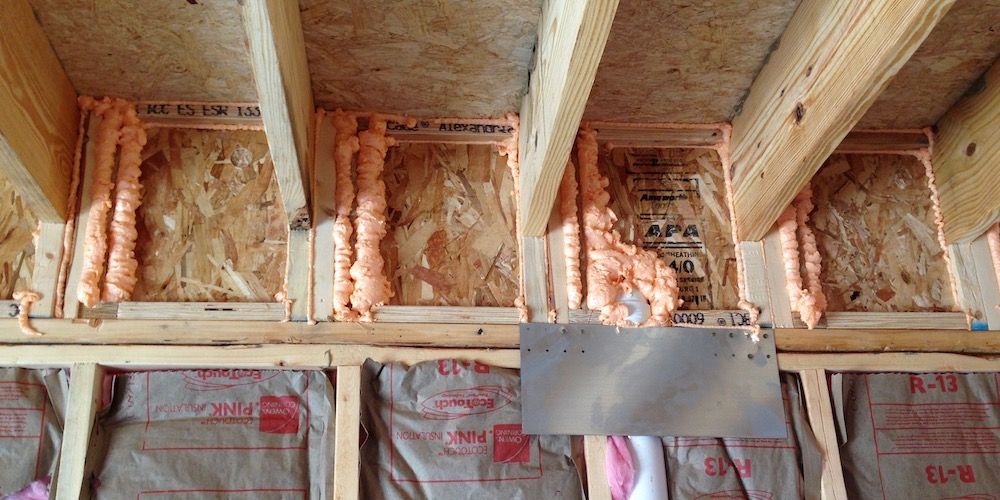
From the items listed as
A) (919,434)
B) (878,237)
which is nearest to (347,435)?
(919,434)

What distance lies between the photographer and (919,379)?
86.3 inches

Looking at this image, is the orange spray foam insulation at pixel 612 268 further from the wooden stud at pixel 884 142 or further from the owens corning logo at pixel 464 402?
the wooden stud at pixel 884 142

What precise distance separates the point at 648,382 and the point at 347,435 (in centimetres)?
80

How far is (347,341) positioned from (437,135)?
672 mm

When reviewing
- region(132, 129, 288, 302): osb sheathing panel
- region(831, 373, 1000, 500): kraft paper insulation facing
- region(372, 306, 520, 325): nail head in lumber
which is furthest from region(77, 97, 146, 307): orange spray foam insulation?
region(831, 373, 1000, 500): kraft paper insulation facing

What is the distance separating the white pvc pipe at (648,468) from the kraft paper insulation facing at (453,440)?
0.16 meters

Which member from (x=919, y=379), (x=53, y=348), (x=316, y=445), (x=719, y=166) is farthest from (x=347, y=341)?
(x=919, y=379)

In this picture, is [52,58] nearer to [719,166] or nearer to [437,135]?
[437,135]

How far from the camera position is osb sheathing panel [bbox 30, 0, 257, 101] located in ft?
6.06

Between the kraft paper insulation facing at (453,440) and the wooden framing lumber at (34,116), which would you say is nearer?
the wooden framing lumber at (34,116)

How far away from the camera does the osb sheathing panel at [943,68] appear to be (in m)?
1.96

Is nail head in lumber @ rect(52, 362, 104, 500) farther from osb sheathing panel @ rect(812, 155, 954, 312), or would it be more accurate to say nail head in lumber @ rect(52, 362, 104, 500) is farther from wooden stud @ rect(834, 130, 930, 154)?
wooden stud @ rect(834, 130, 930, 154)

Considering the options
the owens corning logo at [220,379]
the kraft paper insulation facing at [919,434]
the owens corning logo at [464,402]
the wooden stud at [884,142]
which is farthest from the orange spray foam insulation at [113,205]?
the wooden stud at [884,142]

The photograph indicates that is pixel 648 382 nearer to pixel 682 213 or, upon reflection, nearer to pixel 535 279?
pixel 535 279
